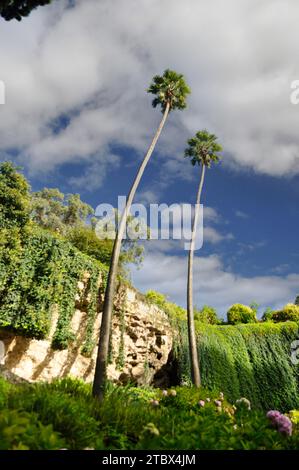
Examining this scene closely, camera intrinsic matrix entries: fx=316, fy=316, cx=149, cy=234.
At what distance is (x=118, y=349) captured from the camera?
14.4 m

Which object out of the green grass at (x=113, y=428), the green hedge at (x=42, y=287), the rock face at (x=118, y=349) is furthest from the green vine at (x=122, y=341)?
the green grass at (x=113, y=428)

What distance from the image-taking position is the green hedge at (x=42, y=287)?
35.0ft

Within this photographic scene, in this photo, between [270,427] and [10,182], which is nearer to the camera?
[270,427]

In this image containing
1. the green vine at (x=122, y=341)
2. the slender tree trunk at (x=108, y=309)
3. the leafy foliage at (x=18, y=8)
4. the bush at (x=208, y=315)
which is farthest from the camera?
the bush at (x=208, y=315)

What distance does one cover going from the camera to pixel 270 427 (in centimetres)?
399

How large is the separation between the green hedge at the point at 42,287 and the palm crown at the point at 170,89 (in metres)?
9.70

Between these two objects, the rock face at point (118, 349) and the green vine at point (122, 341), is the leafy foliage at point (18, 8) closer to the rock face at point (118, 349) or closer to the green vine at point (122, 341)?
the rock face at point (118, 349)

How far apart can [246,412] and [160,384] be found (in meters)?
13.4

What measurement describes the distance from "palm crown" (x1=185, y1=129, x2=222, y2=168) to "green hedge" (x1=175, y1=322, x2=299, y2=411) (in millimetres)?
10581

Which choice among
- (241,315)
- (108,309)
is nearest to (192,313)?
(108,309)

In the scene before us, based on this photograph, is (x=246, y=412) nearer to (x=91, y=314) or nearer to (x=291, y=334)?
(x=91, y=314)

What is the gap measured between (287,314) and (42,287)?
17422mm
